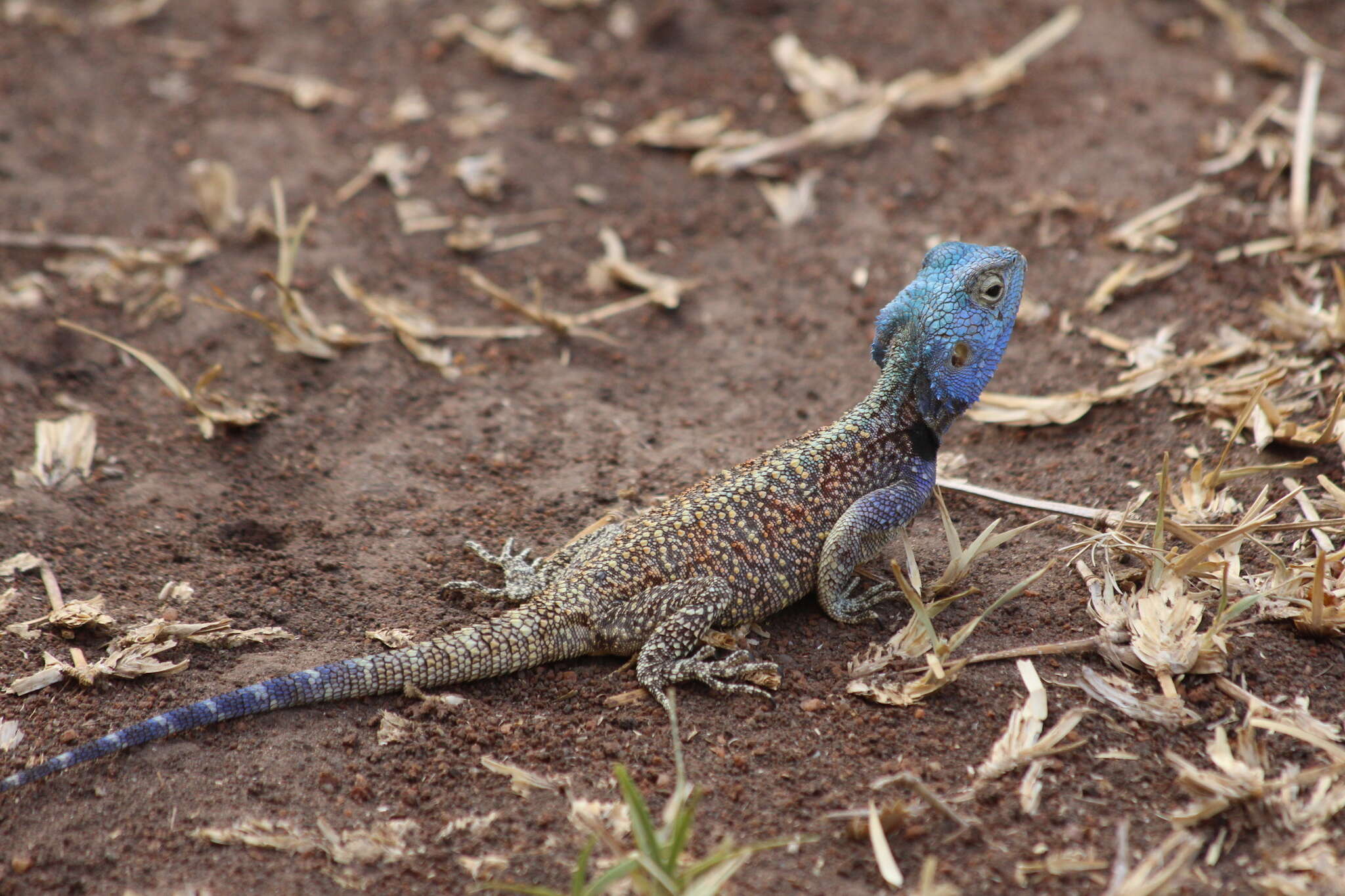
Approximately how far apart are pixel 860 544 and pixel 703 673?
1.00m

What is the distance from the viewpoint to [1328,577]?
15.1ft

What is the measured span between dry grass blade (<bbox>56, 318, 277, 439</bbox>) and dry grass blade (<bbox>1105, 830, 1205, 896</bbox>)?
205 inches

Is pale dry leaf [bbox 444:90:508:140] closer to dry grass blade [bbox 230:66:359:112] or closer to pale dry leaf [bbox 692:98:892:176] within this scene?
dry grass blade [bbox 230:66:359:112]

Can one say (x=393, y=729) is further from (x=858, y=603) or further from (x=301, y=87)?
(x=301, y=87)

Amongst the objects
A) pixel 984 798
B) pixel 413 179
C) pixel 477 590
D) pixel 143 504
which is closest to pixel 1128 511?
pixel 984 798

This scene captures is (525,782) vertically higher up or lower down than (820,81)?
lower down

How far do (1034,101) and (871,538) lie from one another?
577 centimetres

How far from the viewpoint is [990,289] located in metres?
5.10

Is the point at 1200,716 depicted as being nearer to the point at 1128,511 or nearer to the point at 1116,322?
the point at 1128,511

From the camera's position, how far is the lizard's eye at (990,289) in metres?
5.07

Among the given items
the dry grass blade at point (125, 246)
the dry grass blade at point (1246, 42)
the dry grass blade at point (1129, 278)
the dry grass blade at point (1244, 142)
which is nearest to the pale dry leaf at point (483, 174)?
the dry grass blade at point (125, 246)

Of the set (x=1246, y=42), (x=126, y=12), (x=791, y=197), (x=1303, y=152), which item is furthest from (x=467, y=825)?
(x=126, y=12)

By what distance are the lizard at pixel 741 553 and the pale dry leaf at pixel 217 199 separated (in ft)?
14.5

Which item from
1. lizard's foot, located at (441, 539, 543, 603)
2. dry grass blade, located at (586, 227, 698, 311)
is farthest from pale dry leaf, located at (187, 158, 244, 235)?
lizard's foot, located at (441, 539, 543, 603)
